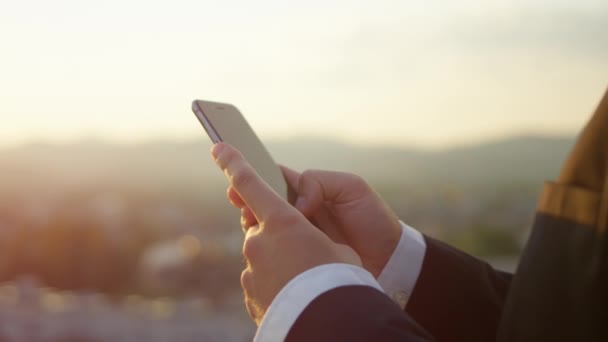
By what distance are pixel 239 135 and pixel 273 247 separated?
37 cm

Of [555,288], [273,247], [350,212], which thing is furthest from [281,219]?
[350,212]

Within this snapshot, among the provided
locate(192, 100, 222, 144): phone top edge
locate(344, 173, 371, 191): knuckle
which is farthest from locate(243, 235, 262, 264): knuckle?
locate(344, 173, 371, 191): knuckle

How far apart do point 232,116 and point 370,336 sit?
509 mm

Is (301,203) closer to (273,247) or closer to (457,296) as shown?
(457,296)

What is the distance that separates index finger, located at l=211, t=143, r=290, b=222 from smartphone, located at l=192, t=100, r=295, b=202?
0.59 ft

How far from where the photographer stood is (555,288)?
1.89 feet

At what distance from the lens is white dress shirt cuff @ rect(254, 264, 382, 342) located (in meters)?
0.67

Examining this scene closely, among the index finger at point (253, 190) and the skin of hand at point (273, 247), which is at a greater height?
the index finger at point (253, 190)

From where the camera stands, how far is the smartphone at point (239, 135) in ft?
3.31

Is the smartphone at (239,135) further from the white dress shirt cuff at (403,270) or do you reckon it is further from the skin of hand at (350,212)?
the white dress shirt cuff at (403,270)

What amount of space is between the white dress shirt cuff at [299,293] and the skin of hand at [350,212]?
14.8 inches

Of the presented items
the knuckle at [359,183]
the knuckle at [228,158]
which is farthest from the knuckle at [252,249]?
the knuckle at [359,183]

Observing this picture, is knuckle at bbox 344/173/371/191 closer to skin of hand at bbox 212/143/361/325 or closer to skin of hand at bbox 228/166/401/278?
skin of hand at bbox 228/166/401/278

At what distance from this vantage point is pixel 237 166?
0.82 metres
